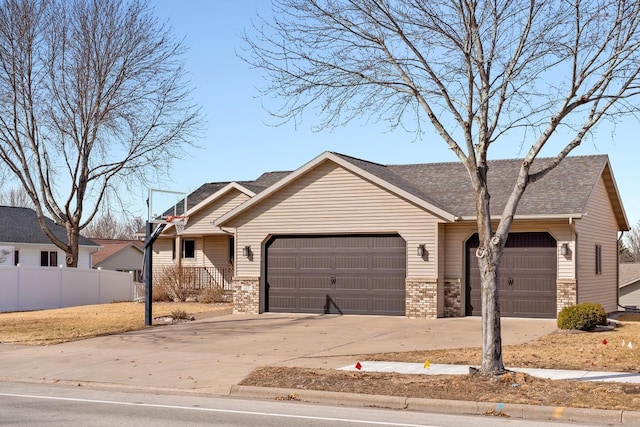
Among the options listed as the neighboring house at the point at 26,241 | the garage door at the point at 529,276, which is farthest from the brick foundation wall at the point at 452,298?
the neighboring house at the point at 26,241

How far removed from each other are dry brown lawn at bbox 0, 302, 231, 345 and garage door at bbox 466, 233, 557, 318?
971cm

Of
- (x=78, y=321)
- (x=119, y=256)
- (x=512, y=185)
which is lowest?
(x=78, y=321)

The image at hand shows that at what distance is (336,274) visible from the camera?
25984 mm

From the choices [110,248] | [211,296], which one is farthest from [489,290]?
[110,248]

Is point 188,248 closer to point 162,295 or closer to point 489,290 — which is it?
point 162,295

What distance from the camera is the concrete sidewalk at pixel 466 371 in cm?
1312

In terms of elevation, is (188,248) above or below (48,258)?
above

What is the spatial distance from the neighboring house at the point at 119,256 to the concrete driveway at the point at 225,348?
140 feet

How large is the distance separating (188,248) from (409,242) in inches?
602

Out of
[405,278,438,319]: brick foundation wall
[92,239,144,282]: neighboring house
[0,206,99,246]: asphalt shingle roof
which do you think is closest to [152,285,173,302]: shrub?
[405,278,438,319]: brick foundation wall

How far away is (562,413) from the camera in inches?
423

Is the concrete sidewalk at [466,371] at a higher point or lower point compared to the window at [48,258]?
lower

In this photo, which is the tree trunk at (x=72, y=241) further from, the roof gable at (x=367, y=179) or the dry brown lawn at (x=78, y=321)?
the roof gable at (x=367, y=179)

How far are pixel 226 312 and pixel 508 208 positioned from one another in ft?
53.1
